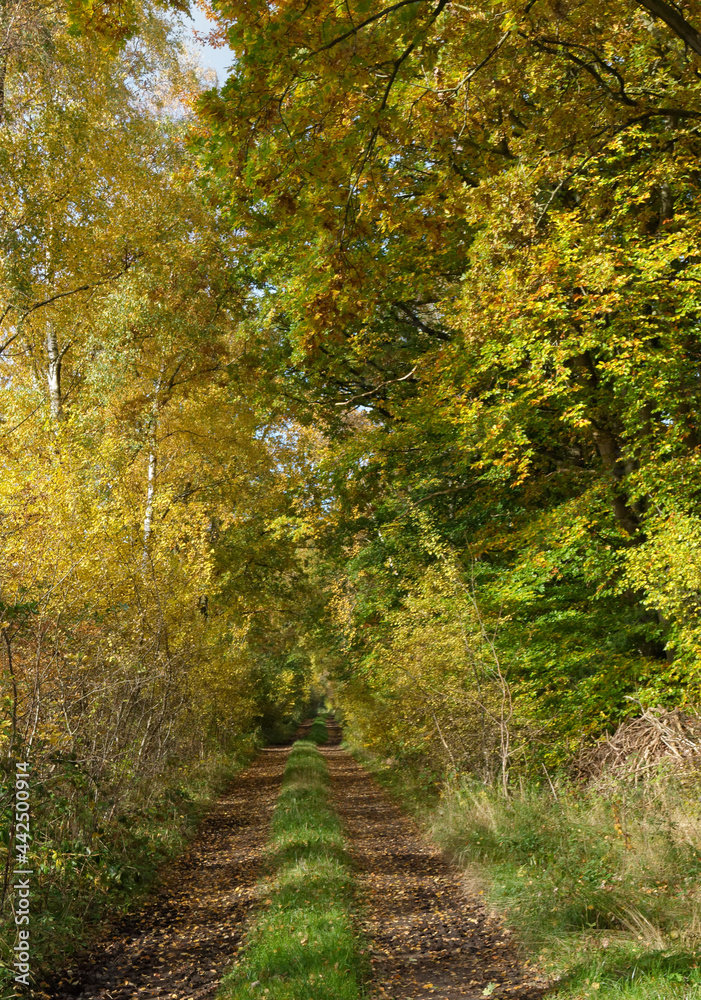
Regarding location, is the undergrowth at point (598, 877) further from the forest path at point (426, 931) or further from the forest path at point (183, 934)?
the forest path at point (183, 934)

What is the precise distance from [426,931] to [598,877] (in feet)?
5.61

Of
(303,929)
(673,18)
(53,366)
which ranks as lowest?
(303,929)

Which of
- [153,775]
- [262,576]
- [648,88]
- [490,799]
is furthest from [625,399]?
[262,576]

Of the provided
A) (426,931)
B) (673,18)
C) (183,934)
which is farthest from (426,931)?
(673,18)

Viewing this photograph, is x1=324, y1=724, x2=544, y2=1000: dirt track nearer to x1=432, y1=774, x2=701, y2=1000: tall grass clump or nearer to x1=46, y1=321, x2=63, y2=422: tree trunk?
x1=432, y1=774, x2=701, y2=1000: tall grass clump

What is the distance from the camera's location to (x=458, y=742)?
1102 centimetres

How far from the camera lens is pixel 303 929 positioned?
578 cm

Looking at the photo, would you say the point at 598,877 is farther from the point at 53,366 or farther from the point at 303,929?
the point at 53,366

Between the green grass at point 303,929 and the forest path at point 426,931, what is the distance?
28 cm

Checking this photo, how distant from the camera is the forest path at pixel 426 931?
17.1ft

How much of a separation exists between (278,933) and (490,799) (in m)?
4.23

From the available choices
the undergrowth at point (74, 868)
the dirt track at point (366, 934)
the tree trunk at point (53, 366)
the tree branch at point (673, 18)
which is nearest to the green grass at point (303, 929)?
the dirt track at point (366, 934)

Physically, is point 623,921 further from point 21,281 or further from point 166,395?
point 166,395

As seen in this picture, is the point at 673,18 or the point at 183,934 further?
the point at 183,934
